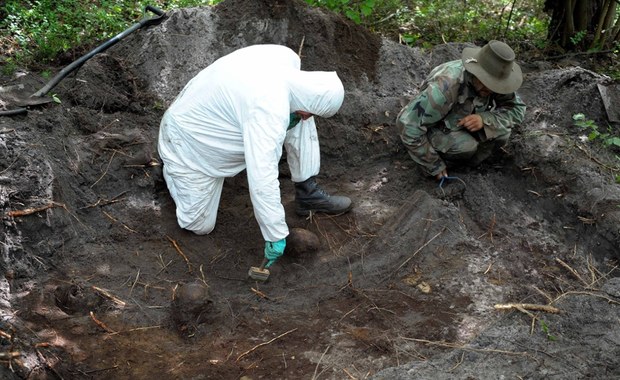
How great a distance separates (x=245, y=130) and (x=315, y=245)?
3.61 feet

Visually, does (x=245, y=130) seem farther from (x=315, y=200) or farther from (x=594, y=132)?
(x=594, y=132)

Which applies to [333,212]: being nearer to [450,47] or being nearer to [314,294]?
[314,294]

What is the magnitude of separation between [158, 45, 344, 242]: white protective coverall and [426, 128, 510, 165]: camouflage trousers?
99cm

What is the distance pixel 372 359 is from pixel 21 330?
1.87 m

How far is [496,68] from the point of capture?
179 inches

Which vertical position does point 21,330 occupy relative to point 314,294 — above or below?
above

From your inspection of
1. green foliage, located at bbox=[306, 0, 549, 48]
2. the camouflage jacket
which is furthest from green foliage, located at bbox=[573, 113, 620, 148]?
green foliage, located at bbox=[306, 0, 549, 48]

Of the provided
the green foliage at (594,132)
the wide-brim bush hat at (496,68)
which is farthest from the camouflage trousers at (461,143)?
the green foliage at (594,132)

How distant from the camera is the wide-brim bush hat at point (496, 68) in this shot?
4512mm

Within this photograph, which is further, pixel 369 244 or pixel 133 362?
pixel 369 244

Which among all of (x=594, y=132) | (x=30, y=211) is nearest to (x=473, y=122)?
(x=594, y=132)

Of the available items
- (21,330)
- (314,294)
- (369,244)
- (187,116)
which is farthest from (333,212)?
(21,330)

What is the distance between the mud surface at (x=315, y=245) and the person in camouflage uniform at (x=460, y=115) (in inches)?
9.8

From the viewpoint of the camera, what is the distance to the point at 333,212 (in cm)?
495
